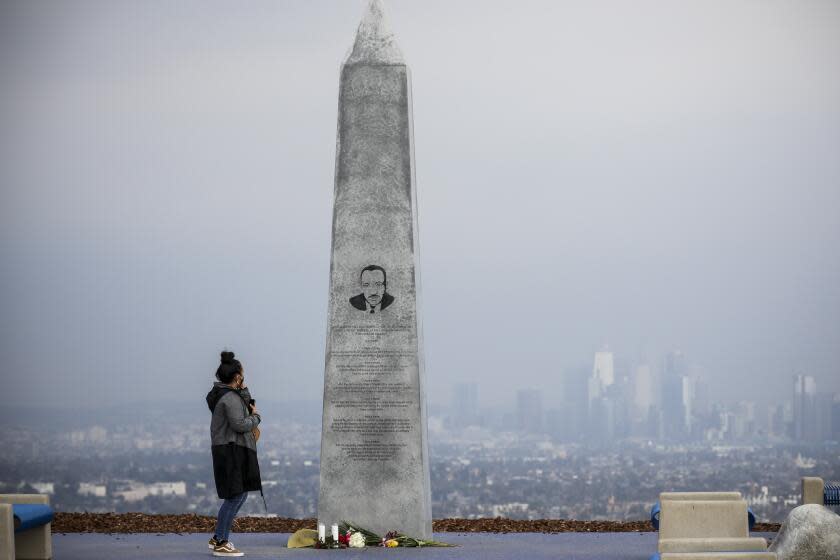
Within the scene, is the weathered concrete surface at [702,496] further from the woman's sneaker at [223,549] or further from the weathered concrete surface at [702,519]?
the woman's sneaker at [223,549]

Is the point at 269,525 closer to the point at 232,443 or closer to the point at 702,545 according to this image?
the point at 232,443

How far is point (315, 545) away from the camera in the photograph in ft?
40.7

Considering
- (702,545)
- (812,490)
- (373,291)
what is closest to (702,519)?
(702,545)

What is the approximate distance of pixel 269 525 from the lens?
14.8 m

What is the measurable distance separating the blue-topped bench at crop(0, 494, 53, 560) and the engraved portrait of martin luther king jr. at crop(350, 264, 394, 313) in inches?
134

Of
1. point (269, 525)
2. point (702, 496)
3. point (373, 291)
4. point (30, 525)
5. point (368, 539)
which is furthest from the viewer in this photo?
point (269, 525)

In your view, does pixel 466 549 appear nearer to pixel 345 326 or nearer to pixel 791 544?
pixel 345 326

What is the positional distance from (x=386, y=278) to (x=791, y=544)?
4.71 meters

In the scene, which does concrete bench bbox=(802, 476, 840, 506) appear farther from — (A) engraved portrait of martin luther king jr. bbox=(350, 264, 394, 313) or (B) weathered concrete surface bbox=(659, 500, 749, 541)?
(A) engraved portrait of martin luther king jr. bbox=(350, 264, 394, 313)

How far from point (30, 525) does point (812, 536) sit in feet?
20.6

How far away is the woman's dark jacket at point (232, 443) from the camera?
11281 millimetres

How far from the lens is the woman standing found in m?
11.3

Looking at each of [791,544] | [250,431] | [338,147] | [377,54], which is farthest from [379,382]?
[791,544]

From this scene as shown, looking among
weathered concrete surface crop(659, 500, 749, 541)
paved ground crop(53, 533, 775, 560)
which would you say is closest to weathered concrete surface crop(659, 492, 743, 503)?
paved ground crop(53, 533, 775, 560)
